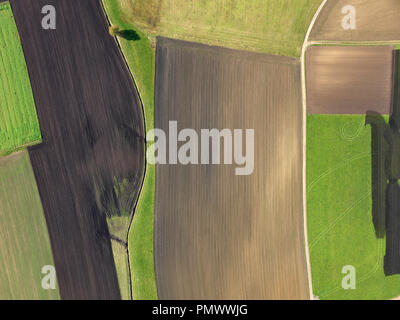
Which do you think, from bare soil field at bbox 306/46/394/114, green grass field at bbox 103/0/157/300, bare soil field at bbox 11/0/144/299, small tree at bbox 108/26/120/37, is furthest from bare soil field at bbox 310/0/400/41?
bare soil field at bbox 11/0/144/299

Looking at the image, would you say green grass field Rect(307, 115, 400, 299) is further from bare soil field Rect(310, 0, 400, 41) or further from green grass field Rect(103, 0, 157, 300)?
green grass field Rect(103, 0, 157, 300)

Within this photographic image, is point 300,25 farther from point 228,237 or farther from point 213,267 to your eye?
point 213,267

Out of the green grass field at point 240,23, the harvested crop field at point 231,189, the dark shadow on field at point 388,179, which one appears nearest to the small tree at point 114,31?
the green grass field at point 240,23

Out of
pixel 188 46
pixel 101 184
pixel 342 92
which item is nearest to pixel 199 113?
pixel 188 46

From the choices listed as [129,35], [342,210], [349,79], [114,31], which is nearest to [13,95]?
[114,31]

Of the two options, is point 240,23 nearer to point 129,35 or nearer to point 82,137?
point 129,35

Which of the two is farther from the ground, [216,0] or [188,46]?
[216,0]
